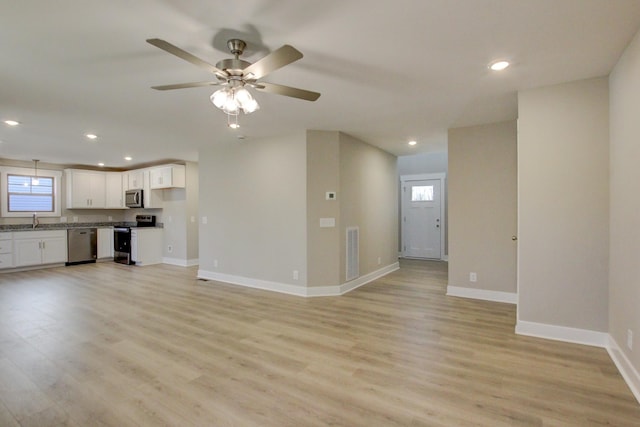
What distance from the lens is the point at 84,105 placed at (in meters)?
3.41

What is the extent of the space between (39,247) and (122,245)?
1.53 meters

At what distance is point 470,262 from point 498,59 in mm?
A: 2789

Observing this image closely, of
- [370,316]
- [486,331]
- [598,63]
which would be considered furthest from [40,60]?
[486,331]

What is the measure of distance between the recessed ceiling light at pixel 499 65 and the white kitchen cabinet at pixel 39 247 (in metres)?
8.76

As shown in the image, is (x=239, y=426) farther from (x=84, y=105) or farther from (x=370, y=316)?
(x=84, y=105)

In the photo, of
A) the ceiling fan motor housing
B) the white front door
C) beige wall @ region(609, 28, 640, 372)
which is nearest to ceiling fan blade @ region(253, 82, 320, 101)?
the ceiling fan motor housing

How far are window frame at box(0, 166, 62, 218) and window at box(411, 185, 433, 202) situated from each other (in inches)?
346

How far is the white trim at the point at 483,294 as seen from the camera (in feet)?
13.5

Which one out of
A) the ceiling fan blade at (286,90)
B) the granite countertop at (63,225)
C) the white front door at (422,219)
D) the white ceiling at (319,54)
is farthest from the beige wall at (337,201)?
the granite countertop at (63,225)

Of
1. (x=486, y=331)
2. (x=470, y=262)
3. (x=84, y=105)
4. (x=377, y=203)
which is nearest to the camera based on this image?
(x=486, y=331)

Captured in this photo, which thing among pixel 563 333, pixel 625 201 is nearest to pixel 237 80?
pixel 625 201

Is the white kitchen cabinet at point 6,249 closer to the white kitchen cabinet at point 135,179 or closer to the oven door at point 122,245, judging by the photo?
the oven door at point 122,245

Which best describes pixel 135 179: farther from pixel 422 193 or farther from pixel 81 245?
pixel 422 193

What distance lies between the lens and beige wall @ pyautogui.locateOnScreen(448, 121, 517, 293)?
4.11 metres
